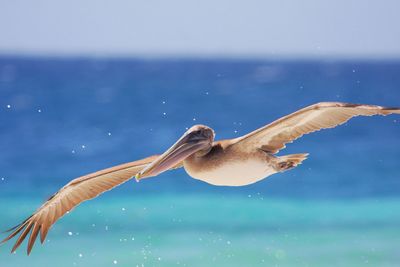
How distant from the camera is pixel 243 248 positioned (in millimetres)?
6668

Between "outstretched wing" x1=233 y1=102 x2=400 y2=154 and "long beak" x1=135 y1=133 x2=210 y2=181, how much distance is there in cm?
13

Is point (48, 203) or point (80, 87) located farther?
point (80, 87)

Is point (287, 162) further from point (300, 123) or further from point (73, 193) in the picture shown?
point (73, 193)

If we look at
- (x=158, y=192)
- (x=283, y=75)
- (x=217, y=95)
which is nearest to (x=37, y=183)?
(x=158, y=192)

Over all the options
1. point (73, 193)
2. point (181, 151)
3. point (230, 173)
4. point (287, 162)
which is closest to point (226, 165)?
point (230, 173)

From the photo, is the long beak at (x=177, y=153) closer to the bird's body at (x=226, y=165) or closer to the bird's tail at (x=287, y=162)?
the bird's body at (x=226, y=165)

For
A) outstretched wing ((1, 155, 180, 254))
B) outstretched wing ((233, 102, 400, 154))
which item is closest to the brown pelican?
outstretched wing ((233, 102, 400, 154))

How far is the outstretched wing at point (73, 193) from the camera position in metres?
3.38

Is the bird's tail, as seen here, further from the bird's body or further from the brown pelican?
the bird's body

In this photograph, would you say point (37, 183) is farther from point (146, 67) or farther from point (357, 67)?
point (357, 67)

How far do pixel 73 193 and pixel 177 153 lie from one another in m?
0.59

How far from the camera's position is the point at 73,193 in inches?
137

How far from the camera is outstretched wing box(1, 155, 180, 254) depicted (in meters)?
3.38

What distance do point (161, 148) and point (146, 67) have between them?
2.06m
